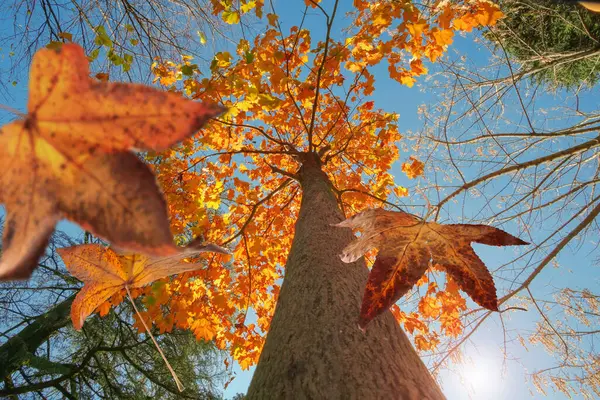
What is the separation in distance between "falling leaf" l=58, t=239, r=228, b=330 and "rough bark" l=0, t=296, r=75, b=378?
353 centimetres

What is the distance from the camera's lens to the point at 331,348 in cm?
88

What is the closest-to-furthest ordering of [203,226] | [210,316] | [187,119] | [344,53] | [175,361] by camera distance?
[187,119] < [344,53] < [210,316] < [203,226] < [175,361]

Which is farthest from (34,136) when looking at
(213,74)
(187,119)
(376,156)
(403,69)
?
(376,156)

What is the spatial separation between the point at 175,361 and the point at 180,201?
2.80 meters

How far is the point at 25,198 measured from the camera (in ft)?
1.42

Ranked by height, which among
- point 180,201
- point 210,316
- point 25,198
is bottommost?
point 25,198

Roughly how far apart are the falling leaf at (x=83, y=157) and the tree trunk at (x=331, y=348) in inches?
24.1

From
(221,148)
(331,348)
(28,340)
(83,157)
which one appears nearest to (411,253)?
(331,348)

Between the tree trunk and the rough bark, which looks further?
the rough bark

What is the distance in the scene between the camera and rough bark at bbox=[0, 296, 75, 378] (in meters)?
3.58

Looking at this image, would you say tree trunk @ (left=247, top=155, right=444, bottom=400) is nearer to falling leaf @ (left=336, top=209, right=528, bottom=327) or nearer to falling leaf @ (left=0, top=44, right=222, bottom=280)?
falling leaf @ (left=336, top=209, right=528, bottom=327)

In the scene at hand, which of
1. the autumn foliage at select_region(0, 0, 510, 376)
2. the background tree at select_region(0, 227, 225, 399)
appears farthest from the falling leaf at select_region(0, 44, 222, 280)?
the background tree at select_region(0, 227, 225, 399)

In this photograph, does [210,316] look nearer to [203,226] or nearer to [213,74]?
[203,226]

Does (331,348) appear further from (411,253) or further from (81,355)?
(81,355)
